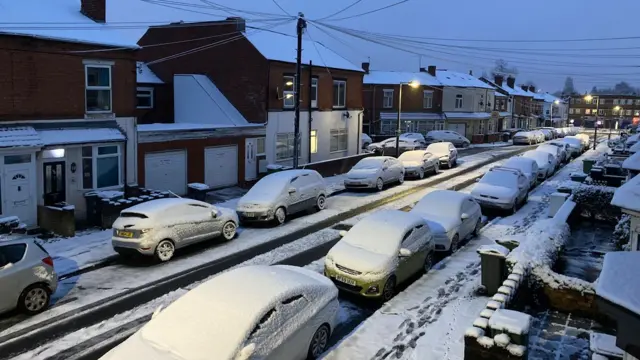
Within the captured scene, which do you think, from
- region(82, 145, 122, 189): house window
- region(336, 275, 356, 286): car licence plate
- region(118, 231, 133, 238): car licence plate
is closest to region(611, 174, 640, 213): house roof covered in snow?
region(336, 275, 356, 286): car licence plate

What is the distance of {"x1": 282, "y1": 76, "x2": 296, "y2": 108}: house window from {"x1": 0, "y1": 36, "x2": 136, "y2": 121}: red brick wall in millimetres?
11463

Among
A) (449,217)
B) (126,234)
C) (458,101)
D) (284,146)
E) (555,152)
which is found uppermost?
(458,101)

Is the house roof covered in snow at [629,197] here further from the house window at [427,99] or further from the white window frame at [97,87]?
the house window at [427,99]

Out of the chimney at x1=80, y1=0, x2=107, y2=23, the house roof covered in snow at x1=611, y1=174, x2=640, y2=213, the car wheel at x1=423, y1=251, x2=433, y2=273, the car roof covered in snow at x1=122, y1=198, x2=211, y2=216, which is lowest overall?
the car wheel at x1=423, y1=251, x2=433, y2=273

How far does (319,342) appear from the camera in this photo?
9398mm

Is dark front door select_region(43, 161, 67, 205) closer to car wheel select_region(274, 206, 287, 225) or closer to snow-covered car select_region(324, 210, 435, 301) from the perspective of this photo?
car wheel select_region(274, 206, 287, 225)

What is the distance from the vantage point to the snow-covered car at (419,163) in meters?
30.0

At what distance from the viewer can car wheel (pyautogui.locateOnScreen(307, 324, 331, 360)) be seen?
9.18m

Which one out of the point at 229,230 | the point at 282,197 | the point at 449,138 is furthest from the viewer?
the point at 449,138

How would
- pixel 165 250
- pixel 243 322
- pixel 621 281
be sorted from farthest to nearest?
pixel 165 250 < pixel 243 322 < pixel 621 281

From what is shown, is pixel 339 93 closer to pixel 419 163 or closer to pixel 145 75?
pixel 419 163

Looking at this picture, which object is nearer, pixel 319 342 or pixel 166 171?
pixel 319 342

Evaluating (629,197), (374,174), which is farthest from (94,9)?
(629,197)

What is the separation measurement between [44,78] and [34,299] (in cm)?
1027
